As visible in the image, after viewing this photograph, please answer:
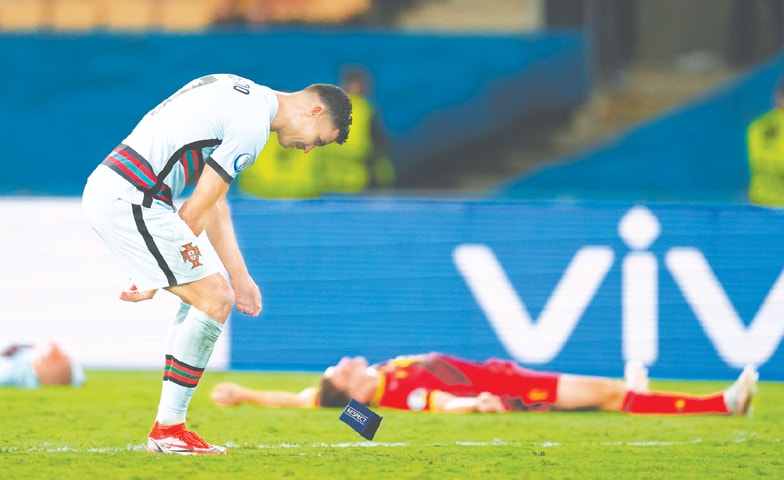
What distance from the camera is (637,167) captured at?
14.4m

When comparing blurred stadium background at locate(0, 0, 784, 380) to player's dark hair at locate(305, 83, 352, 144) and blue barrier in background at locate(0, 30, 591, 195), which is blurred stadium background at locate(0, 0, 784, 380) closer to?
blue barrier in background at locate(0, 30, 591, 195)

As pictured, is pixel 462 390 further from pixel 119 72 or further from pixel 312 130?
pixel 119 72

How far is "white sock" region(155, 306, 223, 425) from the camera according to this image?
19.4 ft

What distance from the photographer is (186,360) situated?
5926mm

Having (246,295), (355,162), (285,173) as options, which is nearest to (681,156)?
(355,162)

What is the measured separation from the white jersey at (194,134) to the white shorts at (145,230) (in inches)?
1.7

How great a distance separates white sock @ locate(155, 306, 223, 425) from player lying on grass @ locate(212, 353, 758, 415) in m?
2.01

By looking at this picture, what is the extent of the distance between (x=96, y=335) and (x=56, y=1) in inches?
287

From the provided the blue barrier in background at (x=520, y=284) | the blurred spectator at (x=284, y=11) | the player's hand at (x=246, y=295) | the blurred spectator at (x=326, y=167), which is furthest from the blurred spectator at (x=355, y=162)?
the player's hand at (x=246, y=295)

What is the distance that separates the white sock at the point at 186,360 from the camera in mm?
5914

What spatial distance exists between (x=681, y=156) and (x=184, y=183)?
927 cm

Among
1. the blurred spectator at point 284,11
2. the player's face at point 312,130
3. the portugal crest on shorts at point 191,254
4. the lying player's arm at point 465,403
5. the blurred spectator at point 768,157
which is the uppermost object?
the blurred spectator at point 284,11

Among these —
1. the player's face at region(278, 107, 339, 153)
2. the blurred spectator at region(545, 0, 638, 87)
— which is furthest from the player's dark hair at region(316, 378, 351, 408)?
the blurred spectator at region(545, 0, 638, 87)

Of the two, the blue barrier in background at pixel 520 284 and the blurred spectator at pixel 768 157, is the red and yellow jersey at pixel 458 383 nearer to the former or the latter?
the blue barrier in background at pixel 520 284
